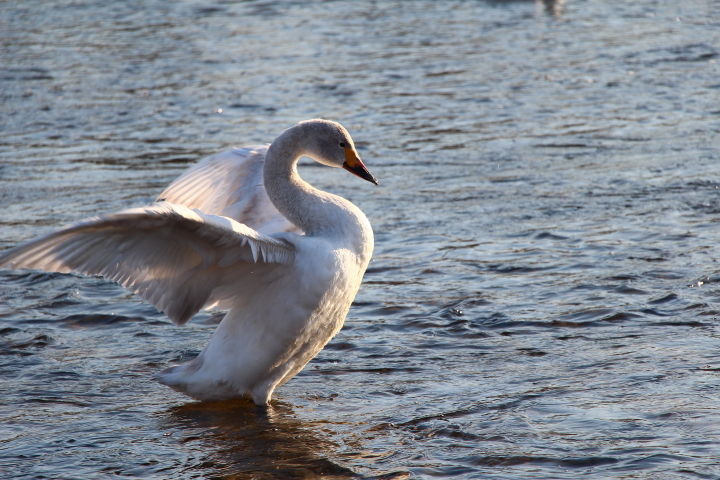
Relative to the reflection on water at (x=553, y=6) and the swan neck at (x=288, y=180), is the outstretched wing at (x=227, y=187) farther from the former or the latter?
the reflection on water at (x=553, y=6)

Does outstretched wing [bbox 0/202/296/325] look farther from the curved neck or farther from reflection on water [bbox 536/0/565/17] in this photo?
reflection on water [bbox 536/0/565/17]

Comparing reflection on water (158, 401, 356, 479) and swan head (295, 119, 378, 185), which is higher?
swan head (295, 119, 378, 185)

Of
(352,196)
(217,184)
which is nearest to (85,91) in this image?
(352,196)

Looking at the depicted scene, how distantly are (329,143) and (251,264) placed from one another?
36.1 inches

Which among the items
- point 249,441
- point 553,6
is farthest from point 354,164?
point 553,6

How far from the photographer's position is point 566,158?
31.3 ft

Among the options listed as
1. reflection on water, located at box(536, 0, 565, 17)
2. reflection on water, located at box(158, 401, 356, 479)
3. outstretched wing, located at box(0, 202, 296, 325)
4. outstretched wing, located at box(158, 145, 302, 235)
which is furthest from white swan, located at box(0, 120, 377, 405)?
reflection on water, located at box(536, 0, 565, 17)

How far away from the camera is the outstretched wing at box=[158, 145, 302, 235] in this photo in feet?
19.4

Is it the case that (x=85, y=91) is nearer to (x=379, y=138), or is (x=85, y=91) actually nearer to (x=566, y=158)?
(x=379, y=138)

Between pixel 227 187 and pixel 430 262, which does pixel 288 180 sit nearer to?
pixel 227 187

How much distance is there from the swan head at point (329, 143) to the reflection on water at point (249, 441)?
1.45 m

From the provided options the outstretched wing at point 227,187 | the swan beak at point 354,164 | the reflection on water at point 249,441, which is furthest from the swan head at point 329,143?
the reflection on water at point 249,441

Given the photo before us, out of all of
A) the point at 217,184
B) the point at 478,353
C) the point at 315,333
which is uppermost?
the point at 217,184

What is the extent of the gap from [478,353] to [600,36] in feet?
37.1
